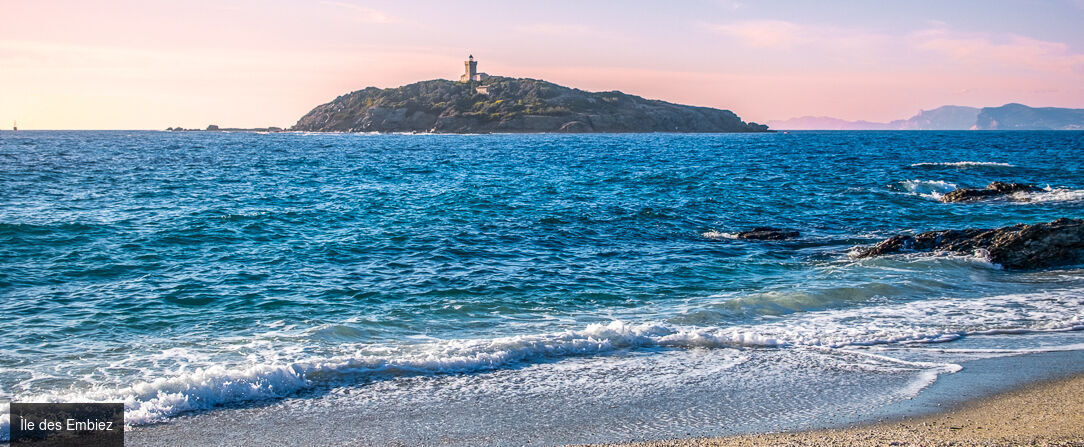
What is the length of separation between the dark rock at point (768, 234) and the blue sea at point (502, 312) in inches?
Answer: 15.4

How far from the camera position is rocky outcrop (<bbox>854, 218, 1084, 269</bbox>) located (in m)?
15.3

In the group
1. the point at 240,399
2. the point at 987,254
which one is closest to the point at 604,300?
the point at 240,399

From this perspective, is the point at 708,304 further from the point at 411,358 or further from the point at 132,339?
the point at 132,339

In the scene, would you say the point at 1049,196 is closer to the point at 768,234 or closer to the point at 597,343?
the point at 768,234

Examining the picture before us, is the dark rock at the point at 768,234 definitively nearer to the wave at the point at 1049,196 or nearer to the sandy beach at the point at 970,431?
the sandy beach at the point at 970,431

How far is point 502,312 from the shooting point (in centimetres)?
1207

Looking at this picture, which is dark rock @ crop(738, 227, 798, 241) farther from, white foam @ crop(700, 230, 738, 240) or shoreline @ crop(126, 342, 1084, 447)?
shoreline @ crop(126, 342, 1084, 447)

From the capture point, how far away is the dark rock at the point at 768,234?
1947cm

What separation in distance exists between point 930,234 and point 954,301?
5688 mm

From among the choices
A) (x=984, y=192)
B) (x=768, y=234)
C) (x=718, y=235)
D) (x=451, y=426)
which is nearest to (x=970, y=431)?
(x=451, y=426)

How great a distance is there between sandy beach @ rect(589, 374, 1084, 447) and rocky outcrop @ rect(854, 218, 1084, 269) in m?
9.45

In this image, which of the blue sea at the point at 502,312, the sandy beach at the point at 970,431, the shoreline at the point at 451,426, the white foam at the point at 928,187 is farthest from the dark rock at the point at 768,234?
the white foam at the point at 928,187

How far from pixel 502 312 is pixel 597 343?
2730mm

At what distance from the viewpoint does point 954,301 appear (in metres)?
12.5
